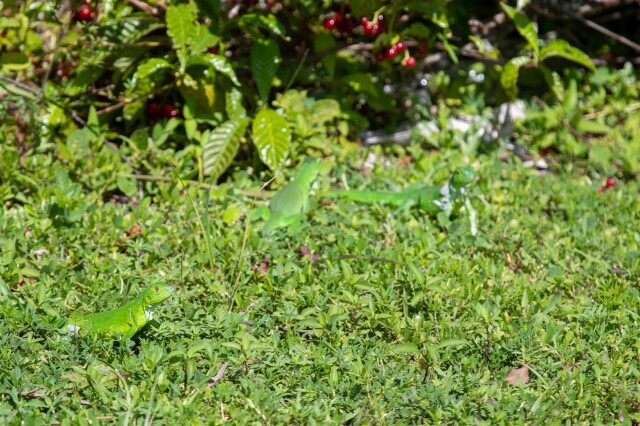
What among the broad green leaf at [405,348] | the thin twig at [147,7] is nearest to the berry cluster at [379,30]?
the thin twig at [147,7]

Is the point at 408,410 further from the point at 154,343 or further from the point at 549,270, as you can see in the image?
the point at 549,270

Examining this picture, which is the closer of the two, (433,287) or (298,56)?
(433,287)

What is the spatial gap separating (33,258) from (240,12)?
81.0 inches

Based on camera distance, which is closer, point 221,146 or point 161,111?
point 221,146

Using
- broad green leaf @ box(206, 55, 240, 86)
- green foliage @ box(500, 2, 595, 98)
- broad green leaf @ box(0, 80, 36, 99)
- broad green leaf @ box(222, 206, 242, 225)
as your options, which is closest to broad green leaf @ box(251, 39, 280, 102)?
broad green leaf @ box(206, 55, 240, 86)

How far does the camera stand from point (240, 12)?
4.66 meters

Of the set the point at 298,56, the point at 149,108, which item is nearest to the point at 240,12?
the point at 298,56

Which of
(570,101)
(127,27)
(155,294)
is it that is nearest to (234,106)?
(127,27)

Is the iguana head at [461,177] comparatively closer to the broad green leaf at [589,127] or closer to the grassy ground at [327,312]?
the grassy ground at [327,312]

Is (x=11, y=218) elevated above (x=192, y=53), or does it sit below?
below

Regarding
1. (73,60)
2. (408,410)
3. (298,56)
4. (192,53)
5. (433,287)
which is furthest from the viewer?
(298,56)

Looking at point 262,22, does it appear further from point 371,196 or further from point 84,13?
point 371,196

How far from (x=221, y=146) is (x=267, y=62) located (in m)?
0.58

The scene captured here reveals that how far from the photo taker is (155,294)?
2740mm
